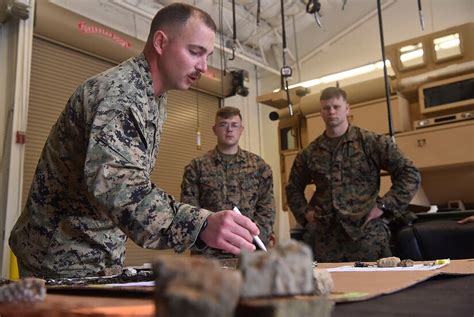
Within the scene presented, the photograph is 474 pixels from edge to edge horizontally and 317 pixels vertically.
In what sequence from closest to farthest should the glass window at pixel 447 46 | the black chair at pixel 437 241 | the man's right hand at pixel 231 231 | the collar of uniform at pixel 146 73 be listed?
the man's right hand at pixel 231 231
the collar of uniform at pixel 146 73
the black chair at pixel 437 241
the glass window at pixel 447 46

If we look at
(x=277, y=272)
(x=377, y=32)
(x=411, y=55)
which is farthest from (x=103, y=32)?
(x=277, y=272)

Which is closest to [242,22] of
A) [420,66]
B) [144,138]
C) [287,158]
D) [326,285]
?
[287,158]

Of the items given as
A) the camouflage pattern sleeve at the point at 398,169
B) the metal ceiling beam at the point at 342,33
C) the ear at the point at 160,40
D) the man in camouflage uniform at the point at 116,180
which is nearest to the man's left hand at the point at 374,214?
the camouflage pattern sleeve at the point at 398,169

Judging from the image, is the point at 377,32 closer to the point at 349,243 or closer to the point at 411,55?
the point at 411,55

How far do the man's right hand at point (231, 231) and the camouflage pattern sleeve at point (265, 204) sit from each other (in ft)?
5.51

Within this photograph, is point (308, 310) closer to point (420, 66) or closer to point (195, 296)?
point (195, 296)

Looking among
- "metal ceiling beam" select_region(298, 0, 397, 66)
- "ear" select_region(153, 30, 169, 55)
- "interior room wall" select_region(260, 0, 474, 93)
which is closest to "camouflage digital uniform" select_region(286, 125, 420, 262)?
"ear" select_region(153, 30, 169, 55)

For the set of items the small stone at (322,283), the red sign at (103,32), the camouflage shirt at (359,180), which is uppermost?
the red sign at (103,32)

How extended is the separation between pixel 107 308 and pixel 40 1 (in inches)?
128

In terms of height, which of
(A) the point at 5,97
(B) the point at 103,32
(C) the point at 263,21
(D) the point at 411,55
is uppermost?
(C) the point at 263,21

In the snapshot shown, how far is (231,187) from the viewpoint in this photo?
254 cm

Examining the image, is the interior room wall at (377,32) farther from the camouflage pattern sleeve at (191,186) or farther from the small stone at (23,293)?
the small stone at (23,293)

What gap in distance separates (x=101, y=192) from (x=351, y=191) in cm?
167

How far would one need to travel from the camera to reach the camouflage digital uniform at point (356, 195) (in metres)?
2.24
